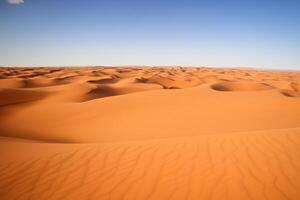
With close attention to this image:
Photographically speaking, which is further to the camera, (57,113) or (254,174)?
(57,113)

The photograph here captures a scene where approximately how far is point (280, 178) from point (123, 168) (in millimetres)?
2472

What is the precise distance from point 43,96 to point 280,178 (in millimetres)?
14527

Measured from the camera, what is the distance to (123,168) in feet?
15.1

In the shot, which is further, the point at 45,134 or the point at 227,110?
the point at 227,110

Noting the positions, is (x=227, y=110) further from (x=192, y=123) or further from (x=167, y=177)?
(x=167, y=177)

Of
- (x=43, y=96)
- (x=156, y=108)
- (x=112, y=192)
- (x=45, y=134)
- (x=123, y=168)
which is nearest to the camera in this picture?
(x=112, y=192)

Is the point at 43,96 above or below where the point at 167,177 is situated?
below

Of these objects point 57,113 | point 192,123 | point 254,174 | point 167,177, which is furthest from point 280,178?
point 57,113

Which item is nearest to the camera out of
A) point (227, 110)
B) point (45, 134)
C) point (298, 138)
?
point (298, 138)

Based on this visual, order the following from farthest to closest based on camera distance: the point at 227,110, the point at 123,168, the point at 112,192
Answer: the point at 227,110 → the point at 123,168 → the point at 112,192

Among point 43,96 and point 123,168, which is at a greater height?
point 123,168

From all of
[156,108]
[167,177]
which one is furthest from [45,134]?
[167,177]

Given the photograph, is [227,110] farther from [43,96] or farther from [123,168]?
[43,96]

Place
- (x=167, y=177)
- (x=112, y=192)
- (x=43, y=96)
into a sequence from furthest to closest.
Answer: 1. (x=43, y=96)
2. (x=167, y=177)
3. (x=112, y=192)
